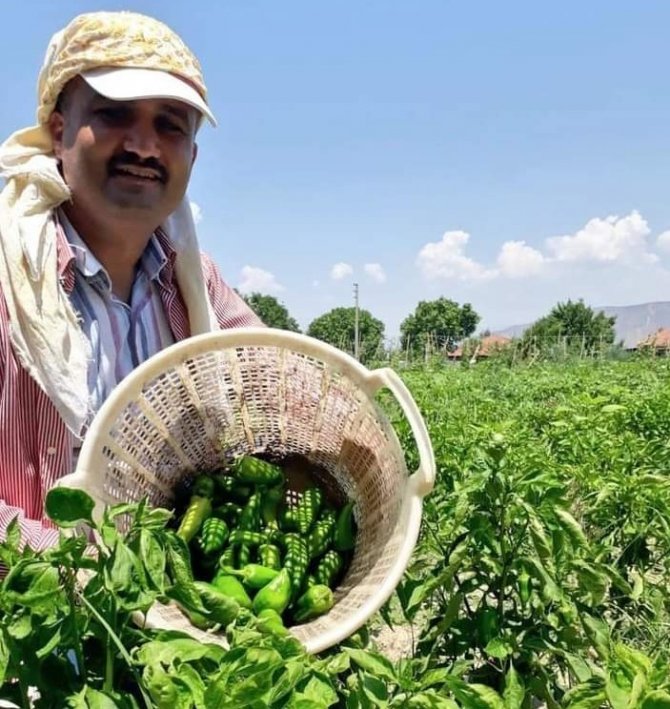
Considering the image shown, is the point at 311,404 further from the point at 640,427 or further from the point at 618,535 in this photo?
→ the point at 640,427

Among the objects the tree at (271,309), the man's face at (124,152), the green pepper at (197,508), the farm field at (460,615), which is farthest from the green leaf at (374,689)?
the tree at (271,309)

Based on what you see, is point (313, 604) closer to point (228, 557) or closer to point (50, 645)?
point (228, 557)

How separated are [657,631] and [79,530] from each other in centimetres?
127

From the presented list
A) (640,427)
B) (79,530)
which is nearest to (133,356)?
(79,530)

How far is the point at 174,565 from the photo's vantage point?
2.85ft

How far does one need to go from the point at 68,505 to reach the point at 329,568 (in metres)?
0.85

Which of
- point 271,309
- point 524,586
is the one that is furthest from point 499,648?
point 271,309

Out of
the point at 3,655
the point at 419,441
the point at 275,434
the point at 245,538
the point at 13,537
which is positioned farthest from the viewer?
the point at 275,434

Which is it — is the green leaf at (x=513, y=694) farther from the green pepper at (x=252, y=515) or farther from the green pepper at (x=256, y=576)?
the green pepper at (x=252, y=515)

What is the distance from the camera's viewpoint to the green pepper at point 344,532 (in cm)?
167

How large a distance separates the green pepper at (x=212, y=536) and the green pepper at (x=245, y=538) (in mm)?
18

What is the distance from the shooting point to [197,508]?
1.62 m

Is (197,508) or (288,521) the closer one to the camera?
(197,508)

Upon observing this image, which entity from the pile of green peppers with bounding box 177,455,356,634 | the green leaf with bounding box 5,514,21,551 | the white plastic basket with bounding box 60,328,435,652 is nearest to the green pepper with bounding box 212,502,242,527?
the pile of green peppers with bounding box 177,455,356,634
